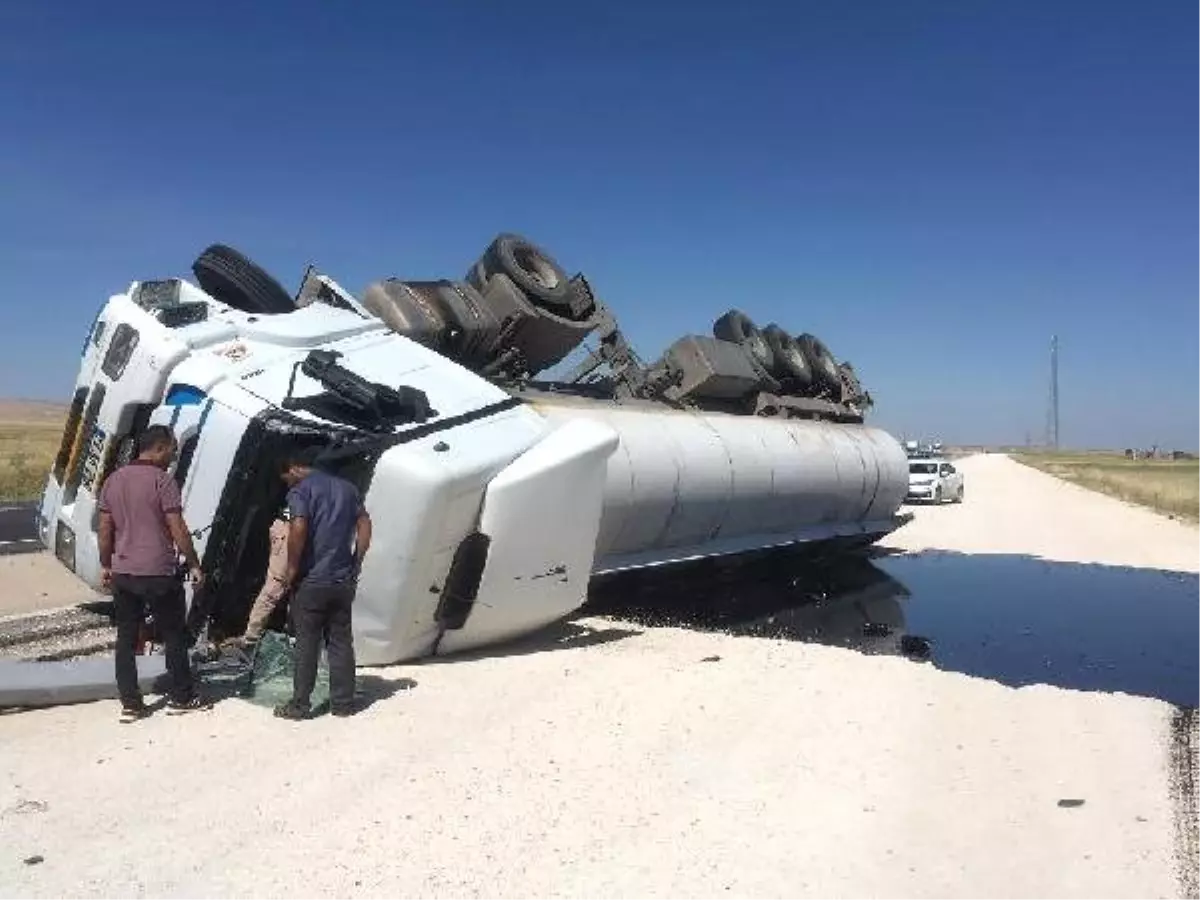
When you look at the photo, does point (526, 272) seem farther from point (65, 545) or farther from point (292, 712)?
point (292, 712)

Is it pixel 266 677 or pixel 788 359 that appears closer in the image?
pixel 266 677

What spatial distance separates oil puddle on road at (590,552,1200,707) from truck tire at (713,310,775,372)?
9.78 ft

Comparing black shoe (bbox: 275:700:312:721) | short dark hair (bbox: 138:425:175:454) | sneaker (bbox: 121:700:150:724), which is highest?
short dark hair (bbox: 138:425:175:454)

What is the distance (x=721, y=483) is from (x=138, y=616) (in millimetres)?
7121

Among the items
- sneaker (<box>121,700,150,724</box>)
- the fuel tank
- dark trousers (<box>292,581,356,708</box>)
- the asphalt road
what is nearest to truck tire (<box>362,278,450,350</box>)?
the fuel tank

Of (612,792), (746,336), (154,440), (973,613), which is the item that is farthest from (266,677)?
(746,336)

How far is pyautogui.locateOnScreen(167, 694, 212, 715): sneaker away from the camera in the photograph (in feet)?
19.5

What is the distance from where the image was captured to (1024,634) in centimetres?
1129

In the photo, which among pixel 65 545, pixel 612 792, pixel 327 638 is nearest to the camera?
pixel 612 792

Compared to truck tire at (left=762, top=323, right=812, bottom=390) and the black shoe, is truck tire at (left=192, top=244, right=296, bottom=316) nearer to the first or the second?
the black shoe

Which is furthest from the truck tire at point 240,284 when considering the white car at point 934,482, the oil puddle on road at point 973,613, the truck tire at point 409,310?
the white car at point 934,482

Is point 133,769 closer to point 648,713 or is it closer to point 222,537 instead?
point 222,537

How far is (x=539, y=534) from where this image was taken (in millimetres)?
7590

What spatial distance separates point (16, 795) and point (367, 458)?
2958 millimetres
